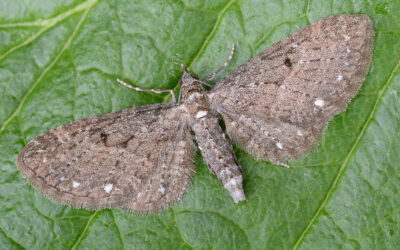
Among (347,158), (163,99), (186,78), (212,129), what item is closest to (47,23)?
(163,99)

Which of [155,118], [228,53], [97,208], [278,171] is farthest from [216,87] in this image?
[97,208]

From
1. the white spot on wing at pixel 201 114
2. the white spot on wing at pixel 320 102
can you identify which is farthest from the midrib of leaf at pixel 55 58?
the white spot on wing at pixel 320 102

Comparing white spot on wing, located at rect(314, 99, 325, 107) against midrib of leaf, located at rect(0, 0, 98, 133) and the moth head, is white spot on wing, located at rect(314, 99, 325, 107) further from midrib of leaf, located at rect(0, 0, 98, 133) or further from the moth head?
midrib of leaf, located at rect(0, 0, 98, 133)

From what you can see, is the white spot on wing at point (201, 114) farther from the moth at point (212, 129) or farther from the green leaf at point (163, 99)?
the green leaf at point (163, 99)

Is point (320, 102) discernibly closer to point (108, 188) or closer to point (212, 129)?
point (212, 129)

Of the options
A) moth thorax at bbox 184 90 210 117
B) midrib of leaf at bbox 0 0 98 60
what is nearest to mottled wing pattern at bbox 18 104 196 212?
moth thorax at bbox 184 90 210 117

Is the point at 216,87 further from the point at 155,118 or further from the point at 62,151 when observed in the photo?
the point at 62,151
